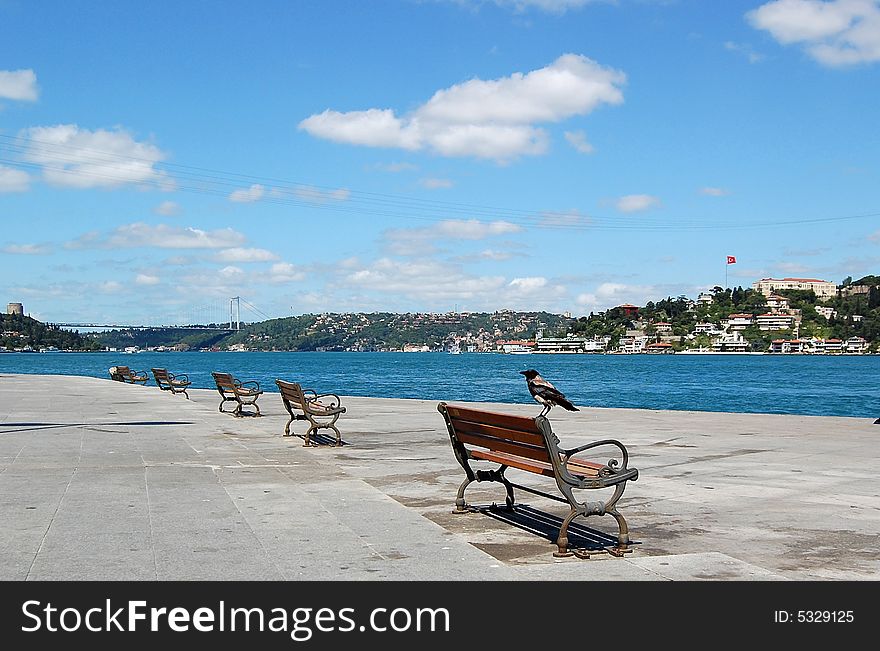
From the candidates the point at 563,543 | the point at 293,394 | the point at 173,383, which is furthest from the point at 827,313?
the point at 563,543

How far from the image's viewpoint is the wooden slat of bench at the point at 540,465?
22.4 feet

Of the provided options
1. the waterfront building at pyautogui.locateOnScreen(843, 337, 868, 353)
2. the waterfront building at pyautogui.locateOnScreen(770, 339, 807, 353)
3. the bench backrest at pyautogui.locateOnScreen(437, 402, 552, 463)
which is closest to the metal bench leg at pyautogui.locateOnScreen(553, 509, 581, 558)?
the bench backrest at pyautogui.locateOnScreen(437, 402, 552, 463)

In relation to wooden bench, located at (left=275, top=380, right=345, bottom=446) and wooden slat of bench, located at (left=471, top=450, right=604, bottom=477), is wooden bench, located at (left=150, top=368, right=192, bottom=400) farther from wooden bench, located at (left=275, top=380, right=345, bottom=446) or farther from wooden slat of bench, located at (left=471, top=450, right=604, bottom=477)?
wooden slat of bench, located at (left=471, top=450, right=604, bottom=477)

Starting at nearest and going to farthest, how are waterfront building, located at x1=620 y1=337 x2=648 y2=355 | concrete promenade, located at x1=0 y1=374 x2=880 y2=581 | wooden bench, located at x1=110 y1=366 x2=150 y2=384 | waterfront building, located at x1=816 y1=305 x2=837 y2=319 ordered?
concrete promenade, located at x1=0 y1=374 x2=880 y2=581 < wooden bench, located at x1=110 y1=366 x2=150 y2=384 < waterfront building, located at x1=620 y1=337 x2=648 y2=355 < waterfront building, located at x1=816 y1=305 x2=837 y2=319

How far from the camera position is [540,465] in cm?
696

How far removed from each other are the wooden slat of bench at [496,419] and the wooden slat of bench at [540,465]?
0.90ft

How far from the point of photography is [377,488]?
9.47 meters

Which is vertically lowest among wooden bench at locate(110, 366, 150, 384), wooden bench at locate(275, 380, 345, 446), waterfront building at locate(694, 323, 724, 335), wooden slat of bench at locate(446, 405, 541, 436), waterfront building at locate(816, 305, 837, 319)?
wooden bench at locate(110, 366, 150, 384)

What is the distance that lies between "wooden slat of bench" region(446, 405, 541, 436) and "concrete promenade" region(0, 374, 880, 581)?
0.80m

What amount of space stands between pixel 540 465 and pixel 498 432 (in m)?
0.50

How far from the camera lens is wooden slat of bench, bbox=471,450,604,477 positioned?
683 centimetres

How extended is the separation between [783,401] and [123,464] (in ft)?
154
